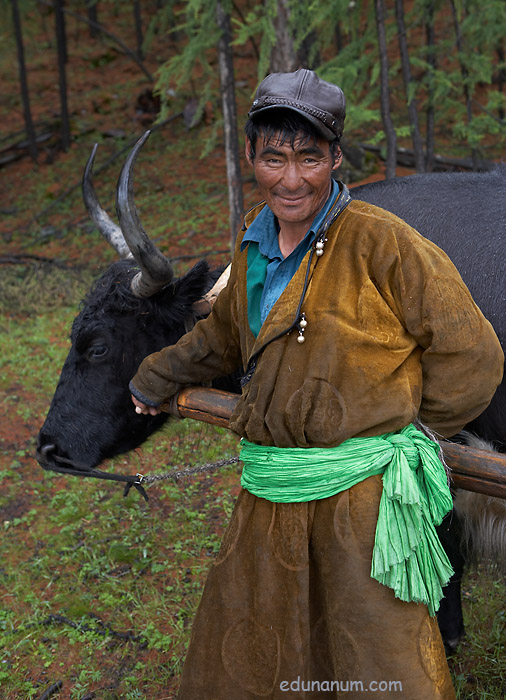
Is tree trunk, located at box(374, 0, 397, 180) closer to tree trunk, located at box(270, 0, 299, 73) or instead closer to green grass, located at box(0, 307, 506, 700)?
tree trunk, located at box(270, 0, 299, 73)

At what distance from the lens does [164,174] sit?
16625mm

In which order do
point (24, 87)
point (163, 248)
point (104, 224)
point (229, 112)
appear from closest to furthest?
1. point (104, 224)
2. point (229, 112)
3. point (163, 248)
4. point (24, 87)

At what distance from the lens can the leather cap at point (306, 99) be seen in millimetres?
1914

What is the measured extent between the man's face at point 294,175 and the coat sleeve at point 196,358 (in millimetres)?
410

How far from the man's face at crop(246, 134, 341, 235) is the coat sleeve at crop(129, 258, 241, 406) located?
1.35 ft

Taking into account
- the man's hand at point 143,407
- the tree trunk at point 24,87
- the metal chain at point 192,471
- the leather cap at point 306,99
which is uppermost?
the leather cap at point 306,99

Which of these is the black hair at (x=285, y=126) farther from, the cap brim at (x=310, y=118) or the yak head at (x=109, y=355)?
the yak head at (x=109, y=355)

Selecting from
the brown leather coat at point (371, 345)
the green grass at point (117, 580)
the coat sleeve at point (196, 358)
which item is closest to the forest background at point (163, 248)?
the green grass at point (117, 580)

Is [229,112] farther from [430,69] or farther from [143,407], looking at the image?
[143,407]

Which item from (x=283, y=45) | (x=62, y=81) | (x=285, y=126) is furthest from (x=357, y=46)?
(x=62, y=81)

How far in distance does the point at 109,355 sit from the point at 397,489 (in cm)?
188

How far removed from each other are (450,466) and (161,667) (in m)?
2.25

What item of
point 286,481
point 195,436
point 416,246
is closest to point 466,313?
point 416,246

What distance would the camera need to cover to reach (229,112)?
9.38 meters
